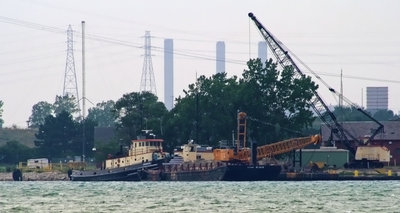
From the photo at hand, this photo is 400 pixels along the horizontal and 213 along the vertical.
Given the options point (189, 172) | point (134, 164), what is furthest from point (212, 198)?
point (134, 164)

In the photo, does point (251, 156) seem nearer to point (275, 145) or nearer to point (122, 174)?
point (275, 145)

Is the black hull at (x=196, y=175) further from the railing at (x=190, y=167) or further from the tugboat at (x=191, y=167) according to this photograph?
the railing at (x=190, y=167)

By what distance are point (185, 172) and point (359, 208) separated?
74954mm

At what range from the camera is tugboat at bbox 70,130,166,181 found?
187 metres

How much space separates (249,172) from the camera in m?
181

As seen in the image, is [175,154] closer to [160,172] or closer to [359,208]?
[160,172]

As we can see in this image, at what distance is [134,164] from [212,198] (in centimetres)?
6275

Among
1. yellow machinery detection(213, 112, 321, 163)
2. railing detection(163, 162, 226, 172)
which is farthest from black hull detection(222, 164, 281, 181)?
yellow machinery detection(213, 112, 321, 163)

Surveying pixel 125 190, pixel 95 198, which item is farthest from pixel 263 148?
pixel 95 198

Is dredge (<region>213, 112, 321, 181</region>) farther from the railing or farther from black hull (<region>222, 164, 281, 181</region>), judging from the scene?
the railing

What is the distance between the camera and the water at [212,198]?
11038 cm

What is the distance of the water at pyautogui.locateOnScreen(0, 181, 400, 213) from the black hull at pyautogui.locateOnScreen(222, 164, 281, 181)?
1866 centimetres

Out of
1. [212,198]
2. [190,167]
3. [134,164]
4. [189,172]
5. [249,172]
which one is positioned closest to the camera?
[212,198]

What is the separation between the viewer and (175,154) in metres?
190
